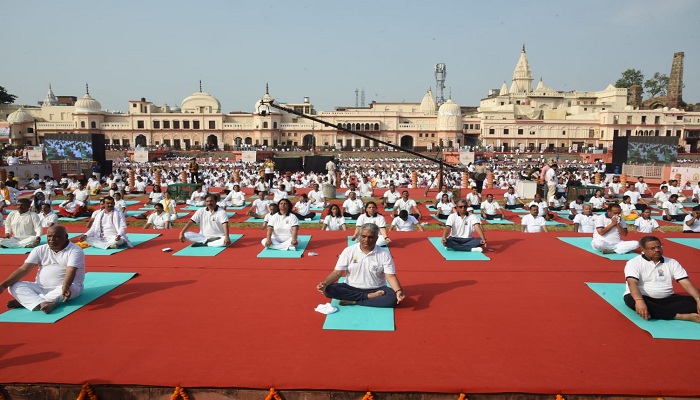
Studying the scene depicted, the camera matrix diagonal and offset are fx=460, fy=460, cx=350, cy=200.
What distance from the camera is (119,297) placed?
5020 millimetres

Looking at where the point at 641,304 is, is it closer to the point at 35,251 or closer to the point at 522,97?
the point at 35,251

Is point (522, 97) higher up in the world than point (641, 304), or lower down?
higher up

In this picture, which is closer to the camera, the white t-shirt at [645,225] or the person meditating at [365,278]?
the person meditating at [365,278]

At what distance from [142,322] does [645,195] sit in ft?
60.4

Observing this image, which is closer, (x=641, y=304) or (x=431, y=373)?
(x=431, y=373)

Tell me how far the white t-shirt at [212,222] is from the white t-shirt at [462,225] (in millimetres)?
3652

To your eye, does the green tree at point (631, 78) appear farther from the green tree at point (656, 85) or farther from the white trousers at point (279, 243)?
the white trousers at point (279, 243)

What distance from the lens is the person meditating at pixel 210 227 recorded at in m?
7.41

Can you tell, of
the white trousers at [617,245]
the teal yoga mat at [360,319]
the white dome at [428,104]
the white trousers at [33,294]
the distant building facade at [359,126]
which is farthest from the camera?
the white dome at [428,104]

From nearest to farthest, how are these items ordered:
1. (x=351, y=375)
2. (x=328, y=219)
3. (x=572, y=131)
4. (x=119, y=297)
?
(x=351, y=375)
(x=119, y=297)
(x=328, y=219)
(x=572, y=131)

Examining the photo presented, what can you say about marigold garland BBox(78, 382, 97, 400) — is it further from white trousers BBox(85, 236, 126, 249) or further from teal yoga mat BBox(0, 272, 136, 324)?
white trousers BBox(85, 236, 126, 249)

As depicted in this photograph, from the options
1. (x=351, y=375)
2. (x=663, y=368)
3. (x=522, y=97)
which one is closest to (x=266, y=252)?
(x=351, y=375)

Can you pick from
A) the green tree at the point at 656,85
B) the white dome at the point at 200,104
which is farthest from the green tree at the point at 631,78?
the white dome at the point at 200,104

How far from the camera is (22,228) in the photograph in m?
7.46
